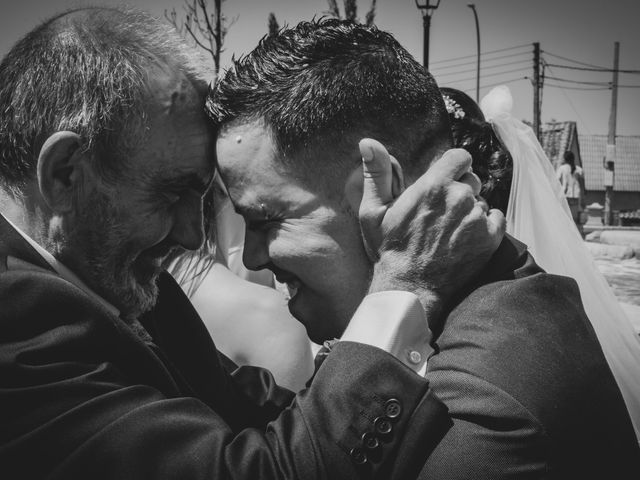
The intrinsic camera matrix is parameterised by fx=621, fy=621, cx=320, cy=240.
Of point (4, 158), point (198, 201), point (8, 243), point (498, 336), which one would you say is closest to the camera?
point (498, 336)

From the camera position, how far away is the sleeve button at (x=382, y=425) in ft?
4.77

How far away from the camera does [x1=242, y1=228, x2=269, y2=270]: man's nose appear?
206 cm

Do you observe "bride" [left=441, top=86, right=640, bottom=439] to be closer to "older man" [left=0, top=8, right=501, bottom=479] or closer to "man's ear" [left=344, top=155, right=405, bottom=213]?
"man's ear" [left=344, top=155, right=405, bottom=213]

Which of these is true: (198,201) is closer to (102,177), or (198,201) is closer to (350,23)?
(102,177)

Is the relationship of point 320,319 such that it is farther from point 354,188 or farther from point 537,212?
point 537,212

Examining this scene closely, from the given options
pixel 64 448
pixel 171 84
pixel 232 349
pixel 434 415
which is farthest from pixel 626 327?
pixel 64 448

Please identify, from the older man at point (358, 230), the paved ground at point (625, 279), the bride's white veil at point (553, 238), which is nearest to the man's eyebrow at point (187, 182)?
the older man at point (358, 230)

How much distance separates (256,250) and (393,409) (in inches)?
32.0

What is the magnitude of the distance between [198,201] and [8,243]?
2.22 feet

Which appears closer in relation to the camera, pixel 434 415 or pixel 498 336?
pixel 434 415

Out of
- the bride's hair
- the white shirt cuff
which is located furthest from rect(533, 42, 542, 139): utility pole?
the white shirt cuff

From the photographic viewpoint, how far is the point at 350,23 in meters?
2.06

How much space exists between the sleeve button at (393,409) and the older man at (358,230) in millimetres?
143

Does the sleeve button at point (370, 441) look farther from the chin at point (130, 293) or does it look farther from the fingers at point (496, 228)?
the chin at point (130, 293)
